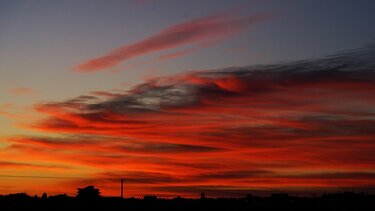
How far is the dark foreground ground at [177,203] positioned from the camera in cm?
9112

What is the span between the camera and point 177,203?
9819cm

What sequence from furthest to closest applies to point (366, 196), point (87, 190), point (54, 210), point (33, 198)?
point (366, 196) → point (33, 198) → point (87, 190) → point (54, 210)

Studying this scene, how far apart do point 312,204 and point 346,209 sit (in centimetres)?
744

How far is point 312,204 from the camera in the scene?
100 m

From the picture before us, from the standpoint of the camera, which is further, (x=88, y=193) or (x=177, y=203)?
(x=177, y=203)

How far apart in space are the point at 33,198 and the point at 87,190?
455 inches

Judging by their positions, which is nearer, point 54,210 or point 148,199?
point 54,210

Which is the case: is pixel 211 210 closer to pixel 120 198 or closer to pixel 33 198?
pixel 120 198

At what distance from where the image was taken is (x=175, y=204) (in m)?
97.2

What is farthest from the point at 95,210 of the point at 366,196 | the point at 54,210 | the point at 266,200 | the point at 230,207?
the point at 366,196

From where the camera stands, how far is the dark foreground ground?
9112 centimetres

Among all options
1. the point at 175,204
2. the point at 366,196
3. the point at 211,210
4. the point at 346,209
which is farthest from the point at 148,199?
the point at 366,196

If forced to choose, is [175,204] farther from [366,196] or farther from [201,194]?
[366,196]

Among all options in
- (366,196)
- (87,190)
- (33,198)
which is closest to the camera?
(87,190)
